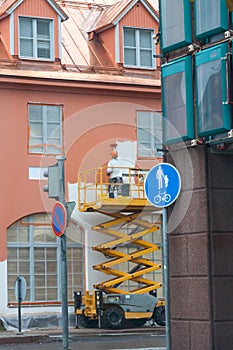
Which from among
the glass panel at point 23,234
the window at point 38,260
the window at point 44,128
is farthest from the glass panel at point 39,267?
the window at point 44,128

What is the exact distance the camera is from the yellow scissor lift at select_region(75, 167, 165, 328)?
1163 inches

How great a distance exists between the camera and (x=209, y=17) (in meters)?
14.9

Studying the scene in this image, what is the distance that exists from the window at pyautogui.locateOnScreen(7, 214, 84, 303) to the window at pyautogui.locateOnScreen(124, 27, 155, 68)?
20.2 feet

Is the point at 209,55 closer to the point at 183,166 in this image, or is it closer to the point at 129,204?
the point at 183,166

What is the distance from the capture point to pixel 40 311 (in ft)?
101

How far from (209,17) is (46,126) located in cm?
1707

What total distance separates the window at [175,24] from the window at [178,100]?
32 centimetres

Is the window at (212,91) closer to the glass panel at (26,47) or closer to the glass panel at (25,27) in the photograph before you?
the glass panel at (26,47)

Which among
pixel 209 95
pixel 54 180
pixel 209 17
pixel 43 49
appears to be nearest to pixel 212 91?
pixel 209 95

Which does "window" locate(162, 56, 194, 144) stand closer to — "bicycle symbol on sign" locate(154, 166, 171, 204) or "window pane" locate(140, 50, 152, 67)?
"bicycle symbol on sign" locate(154, 166, 171, 204)

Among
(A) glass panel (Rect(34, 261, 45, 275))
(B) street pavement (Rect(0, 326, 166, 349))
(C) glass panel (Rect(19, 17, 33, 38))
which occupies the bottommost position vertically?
(B) street pavement (Rect(0, 326, 166, 349))

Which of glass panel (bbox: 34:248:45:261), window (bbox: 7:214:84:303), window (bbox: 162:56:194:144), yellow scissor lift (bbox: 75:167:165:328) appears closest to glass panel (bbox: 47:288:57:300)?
window (bbox: 7:214:84:303)

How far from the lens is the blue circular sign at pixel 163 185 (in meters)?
14.1

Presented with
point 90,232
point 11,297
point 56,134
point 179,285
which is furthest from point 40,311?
point 179,285
